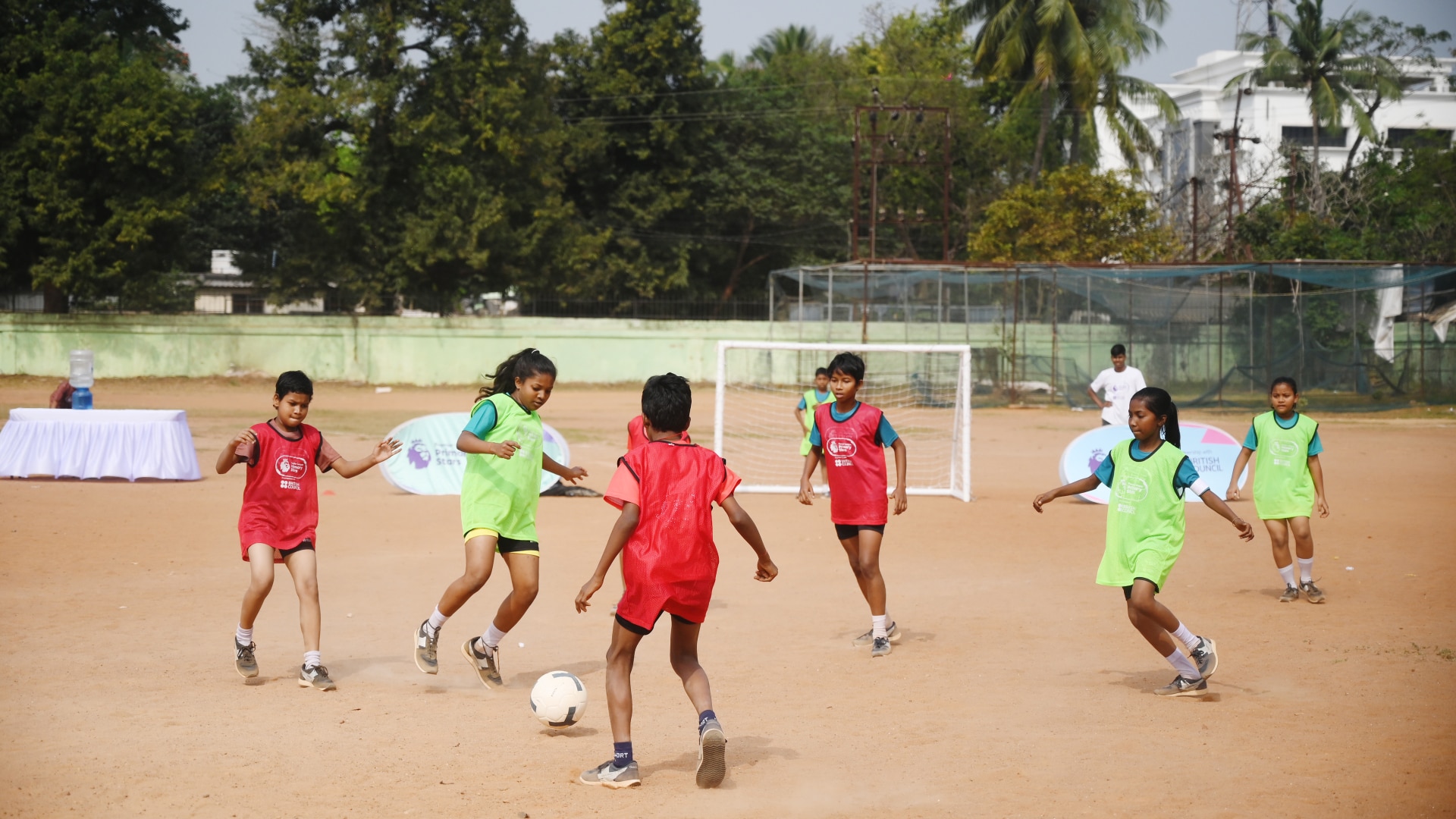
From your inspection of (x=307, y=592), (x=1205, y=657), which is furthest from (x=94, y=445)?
(x=1205, y=657)

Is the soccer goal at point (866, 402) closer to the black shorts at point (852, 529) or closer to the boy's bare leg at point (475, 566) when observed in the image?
the black shorts at point (852, 529)

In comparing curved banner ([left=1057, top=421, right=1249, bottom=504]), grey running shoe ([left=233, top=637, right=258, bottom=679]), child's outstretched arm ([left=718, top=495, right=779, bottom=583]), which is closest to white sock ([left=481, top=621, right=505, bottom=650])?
grey running shoe ([left=233, top=637, right=258, bottom=679])

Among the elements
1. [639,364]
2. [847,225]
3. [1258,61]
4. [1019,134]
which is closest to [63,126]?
[639,364]

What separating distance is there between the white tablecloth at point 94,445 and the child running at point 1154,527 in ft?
38.6

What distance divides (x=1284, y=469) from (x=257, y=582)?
663cm

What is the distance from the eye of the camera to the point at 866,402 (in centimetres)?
2284

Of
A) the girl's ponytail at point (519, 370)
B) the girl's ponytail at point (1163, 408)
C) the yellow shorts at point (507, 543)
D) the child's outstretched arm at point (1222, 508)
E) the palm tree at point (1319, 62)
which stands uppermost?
the palm tree at point (1319, 62)

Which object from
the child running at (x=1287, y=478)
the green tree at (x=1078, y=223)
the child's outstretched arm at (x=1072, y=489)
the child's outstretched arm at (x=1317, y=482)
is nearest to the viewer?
the child's outstretched arm at (x=1072, y=489)

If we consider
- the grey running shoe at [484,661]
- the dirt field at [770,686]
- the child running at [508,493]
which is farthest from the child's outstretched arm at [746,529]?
the grey running shoe at [484,661]

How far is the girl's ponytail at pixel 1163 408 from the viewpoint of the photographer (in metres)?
6.01

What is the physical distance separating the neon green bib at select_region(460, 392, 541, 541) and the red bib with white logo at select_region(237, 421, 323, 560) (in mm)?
778

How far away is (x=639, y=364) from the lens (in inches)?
1385

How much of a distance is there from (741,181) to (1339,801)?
40.6 meters

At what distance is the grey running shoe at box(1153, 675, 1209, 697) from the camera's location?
6.05 metres
